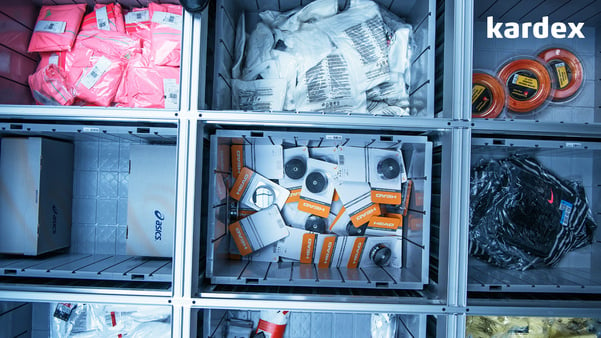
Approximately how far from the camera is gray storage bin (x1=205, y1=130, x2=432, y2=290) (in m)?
1.11

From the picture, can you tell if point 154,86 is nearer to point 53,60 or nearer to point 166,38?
point 166,38

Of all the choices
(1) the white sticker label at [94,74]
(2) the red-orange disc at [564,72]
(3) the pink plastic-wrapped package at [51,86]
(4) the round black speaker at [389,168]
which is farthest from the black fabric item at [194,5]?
(2) the red-orange disc at [564,72]

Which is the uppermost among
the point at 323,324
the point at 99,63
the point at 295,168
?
the point at 99,63

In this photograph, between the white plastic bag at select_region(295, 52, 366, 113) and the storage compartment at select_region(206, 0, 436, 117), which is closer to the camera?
the storage compartment at select_region(206, 0, 436, 117)

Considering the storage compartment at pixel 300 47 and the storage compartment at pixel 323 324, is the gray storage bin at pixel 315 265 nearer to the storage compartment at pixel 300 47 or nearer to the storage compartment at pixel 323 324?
the storage compartment at pixel 300 47

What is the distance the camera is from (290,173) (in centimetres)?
136

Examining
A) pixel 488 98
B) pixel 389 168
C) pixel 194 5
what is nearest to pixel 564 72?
pixel 488 98

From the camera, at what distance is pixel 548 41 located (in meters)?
1.45

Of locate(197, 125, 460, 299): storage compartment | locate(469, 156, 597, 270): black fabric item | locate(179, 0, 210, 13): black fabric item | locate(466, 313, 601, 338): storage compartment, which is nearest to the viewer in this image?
locate(179, 0, 210, 13): black fabric item

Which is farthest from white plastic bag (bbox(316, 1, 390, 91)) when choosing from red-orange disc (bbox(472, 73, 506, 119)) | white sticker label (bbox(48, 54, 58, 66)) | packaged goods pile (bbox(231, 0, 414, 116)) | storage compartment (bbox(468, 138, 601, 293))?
white sticker label (bbox(48, 54, 58, 66))

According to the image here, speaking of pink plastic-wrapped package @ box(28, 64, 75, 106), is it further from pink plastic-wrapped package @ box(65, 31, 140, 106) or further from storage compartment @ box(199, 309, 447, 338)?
storage compartment @ box(199, 309, 447, 338)

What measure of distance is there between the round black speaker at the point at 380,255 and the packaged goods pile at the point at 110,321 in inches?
38.1

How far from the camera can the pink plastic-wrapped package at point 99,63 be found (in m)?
1.24

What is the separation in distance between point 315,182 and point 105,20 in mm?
1255
